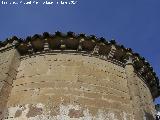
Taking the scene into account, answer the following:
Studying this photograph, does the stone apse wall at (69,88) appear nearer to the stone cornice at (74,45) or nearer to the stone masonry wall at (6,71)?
the stone masonry wall at (6,71)

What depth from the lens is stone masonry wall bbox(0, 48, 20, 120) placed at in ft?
23.8

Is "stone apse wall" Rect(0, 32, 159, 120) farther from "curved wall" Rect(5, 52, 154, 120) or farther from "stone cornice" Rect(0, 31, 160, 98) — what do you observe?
"stone cornice" Rect(0, 31, 160, 98)

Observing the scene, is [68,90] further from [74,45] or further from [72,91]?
[74,45]

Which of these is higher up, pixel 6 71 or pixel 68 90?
pixel 6 71

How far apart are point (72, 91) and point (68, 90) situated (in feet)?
0.31

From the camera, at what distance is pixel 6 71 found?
7762 mm

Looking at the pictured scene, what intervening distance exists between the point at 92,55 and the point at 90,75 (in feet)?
2.51

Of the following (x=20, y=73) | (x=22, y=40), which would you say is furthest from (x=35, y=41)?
(x=20, y=73)

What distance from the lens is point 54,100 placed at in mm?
7117

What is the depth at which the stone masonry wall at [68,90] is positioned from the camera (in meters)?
6.96

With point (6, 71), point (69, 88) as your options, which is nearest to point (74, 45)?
point (69, 88)

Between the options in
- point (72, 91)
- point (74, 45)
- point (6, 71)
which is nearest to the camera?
point (72, 91)

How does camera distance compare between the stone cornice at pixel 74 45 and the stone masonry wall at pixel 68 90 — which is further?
the stone cornice at pixel 74 45

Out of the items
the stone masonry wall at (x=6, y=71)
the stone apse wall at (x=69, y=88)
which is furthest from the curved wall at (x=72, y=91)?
the stone masonry wall at (x=6, y=71)
